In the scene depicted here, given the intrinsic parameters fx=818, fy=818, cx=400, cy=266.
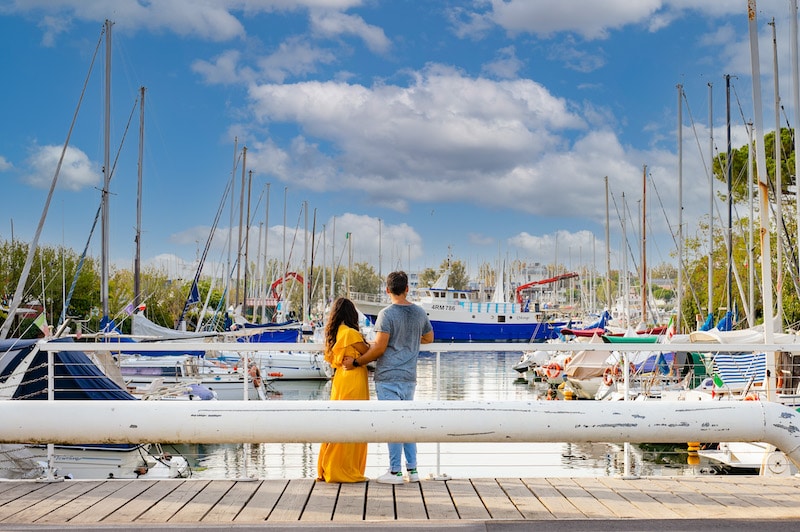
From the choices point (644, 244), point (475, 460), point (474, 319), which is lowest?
point (475, 460)

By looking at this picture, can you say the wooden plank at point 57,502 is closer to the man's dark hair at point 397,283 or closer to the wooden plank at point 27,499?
the wooden plank at point 27,499

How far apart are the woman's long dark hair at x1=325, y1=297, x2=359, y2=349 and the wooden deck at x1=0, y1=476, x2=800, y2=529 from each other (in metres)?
1.20

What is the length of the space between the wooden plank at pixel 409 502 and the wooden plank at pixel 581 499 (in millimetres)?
1025

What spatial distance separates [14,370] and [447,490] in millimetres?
5830

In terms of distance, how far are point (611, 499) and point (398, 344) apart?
2.05 meters

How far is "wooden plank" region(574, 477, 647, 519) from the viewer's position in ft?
17.1

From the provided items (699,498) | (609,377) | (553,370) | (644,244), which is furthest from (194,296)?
(699,498)

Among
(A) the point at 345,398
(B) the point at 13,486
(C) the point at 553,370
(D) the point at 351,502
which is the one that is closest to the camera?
(D) the point at 351,502

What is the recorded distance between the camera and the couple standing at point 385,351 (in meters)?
6.56

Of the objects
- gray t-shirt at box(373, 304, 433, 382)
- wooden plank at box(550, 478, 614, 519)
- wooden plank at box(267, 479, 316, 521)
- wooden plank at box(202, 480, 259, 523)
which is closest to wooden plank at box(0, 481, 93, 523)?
wooden plank at box(202, 480, 259, 523)

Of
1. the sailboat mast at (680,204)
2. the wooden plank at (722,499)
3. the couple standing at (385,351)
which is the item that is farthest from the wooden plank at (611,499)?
the sailboat mast at (680,204)

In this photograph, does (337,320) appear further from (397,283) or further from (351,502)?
(351,502)

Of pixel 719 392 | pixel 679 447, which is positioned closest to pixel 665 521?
pixel 719 392

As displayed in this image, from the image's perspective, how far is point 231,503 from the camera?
5.46 meters
